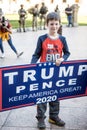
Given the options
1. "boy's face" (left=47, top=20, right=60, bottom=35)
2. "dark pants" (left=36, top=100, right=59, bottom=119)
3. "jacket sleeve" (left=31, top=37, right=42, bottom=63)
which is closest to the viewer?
"boy's face" (left=47, top=20, right=60, bottom=35)

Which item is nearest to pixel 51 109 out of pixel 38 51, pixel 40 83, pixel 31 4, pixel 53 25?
pixel 40 83

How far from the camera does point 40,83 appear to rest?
14.8ft

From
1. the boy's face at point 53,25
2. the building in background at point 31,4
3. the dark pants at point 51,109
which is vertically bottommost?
the building in background at point 31,4

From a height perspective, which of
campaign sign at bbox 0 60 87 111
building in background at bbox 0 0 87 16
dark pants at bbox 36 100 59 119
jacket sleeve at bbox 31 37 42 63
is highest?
jacket sleeve at bbox 31 37 42 63

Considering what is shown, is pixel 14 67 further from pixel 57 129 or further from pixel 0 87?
pixel 57 129

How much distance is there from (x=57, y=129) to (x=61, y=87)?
63cm

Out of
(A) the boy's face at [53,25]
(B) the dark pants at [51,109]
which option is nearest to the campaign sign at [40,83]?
(B) the dark pants at [51,109]

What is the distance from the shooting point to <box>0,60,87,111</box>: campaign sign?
427 cm

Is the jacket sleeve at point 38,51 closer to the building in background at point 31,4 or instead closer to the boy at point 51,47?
the boy at point 51,47

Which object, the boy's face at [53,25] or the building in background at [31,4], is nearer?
the boy's face at [53,25]

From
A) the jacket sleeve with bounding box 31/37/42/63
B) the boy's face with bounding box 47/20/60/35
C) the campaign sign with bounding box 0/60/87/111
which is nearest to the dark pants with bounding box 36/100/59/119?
the campaign sign with bounding box 0/60/87/111

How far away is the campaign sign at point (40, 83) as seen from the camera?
4273 mm

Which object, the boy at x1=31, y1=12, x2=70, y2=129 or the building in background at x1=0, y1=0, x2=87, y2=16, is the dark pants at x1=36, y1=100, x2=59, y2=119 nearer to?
the boy at x1=31, y1=12, x2=70, y2=129

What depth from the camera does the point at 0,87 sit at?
13.9ft
